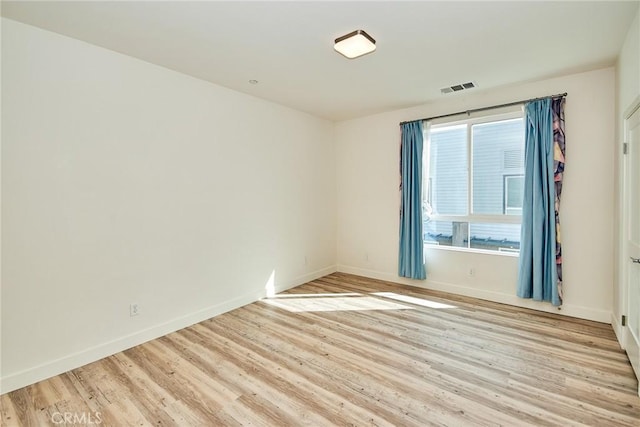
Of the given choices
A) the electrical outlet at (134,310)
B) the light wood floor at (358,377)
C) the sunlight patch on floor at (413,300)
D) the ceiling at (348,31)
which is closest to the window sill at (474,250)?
the light wood floor at (358,377)

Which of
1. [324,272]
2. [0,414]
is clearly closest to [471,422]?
[0,414]

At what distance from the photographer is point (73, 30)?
2365 mm

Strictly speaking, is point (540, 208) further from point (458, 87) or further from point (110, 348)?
point (110, 348)

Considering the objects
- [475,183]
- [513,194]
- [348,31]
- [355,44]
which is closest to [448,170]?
[475,183]

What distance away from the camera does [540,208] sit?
3445 mm

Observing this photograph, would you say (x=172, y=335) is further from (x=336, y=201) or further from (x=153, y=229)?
(x=336, y=201)

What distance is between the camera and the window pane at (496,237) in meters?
3.81

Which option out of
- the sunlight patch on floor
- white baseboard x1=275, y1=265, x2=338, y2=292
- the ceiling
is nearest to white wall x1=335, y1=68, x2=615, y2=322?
white baseboard x1=275, y1=265, x2=338, y2=292

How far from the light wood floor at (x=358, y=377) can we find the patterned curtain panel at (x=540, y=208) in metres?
0.36

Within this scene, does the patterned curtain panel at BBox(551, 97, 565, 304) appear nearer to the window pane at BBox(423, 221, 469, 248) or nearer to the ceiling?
the ceiling

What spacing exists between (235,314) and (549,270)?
11.9ft

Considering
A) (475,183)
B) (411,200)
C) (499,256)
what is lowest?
(499,256)

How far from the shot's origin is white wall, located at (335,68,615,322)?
3.21 m

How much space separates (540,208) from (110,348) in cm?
456
